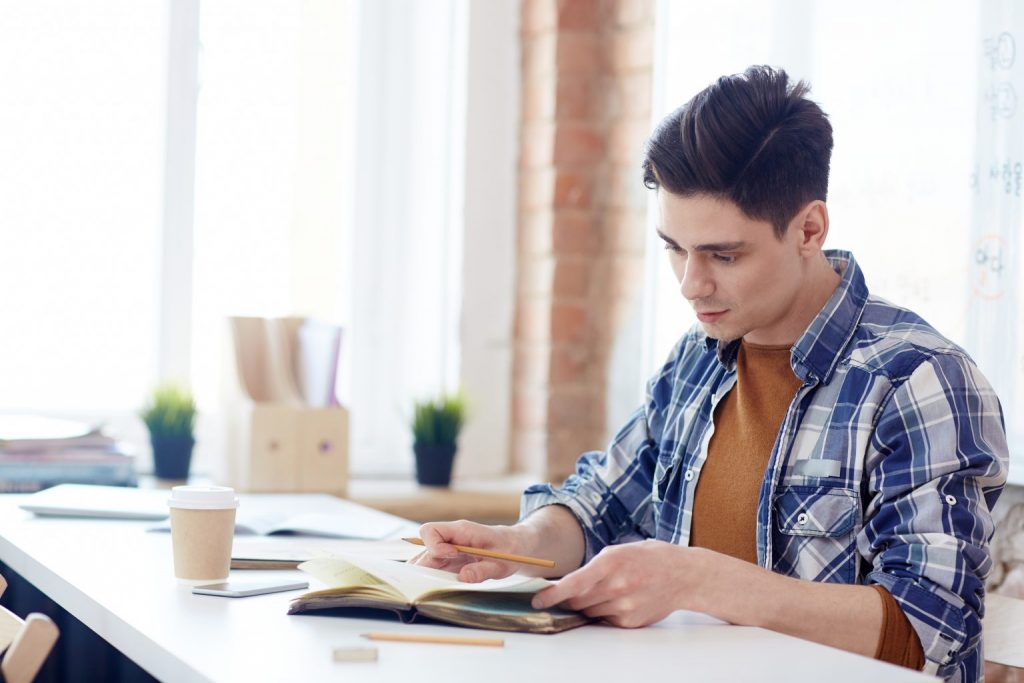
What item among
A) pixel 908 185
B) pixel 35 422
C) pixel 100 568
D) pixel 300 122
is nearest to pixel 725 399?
pixel 908 185

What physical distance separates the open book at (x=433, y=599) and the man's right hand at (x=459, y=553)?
0.13 meters

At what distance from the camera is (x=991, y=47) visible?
212cm

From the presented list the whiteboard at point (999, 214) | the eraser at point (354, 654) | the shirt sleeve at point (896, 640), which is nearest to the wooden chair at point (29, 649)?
the eraser at point (354, 654)

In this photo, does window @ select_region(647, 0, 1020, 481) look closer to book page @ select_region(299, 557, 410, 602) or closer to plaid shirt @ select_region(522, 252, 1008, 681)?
plaid shirt @ select_region(522, 252, 1008, 681)

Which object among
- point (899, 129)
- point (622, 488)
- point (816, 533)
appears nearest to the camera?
point (816, 533)

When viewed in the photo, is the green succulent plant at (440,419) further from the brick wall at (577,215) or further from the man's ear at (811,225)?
the man's ear at (811,225)

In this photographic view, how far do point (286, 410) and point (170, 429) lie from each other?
253 millimetres

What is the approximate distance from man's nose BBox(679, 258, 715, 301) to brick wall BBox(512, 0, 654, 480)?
55.0 inches

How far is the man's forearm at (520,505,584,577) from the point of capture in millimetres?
1803

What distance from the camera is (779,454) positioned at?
5.63 feet

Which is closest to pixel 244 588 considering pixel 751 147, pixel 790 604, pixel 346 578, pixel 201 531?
pixel 201 531

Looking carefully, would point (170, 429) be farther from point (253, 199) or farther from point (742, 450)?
point (742, 450)

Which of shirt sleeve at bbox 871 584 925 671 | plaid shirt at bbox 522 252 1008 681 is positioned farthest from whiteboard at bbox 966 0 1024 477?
shirt sleeve at bbox 871 584 925 671

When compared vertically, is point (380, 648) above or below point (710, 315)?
below
